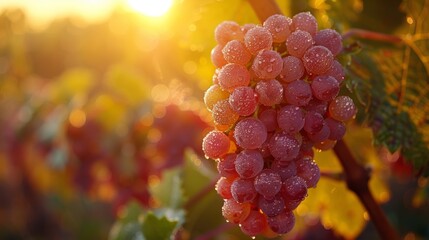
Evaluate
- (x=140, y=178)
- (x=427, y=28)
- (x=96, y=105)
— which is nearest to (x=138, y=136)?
(x=140, y=178)

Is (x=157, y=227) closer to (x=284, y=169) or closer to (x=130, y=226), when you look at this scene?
(x=130, y=226)

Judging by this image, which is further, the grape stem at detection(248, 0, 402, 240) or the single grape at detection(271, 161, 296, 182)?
the grape stem at detection(248, 0, 402, 240)

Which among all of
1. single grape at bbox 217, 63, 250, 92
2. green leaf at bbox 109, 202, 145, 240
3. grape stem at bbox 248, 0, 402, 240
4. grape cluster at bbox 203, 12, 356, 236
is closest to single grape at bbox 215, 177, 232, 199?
grape cluster at bbox 203, 12, 356, 236

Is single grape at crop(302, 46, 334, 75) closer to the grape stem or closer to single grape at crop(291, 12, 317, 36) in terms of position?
single grape at crop(291, 12, 317, 36)

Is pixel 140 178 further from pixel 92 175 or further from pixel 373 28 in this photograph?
pixel 373 28

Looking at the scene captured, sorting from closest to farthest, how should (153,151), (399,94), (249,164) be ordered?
(249,164), (399,94), (153,151)

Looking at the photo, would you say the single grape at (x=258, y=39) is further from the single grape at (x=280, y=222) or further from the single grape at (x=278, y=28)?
the single grape at (x=280, y=222)

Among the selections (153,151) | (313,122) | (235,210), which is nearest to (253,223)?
(235,210)
